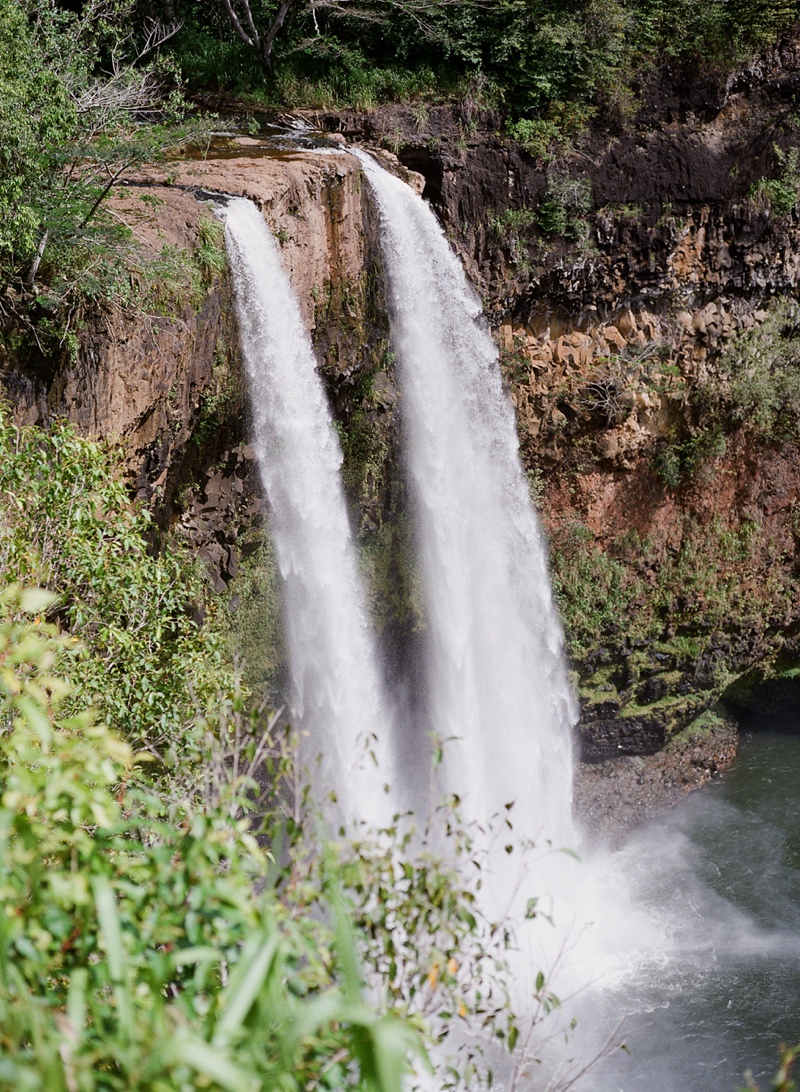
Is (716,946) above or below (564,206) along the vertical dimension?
below

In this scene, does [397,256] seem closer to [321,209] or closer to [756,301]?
[321,209]

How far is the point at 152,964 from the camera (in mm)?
2203

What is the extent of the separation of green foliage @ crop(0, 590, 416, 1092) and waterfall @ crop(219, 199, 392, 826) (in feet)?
20.9

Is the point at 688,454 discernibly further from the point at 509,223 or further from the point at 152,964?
the point at 152,964

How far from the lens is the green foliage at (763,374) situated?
14.0 meters

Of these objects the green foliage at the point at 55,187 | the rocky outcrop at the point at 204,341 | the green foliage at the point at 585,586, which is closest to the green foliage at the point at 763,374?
the green foliage at the point at 585,586

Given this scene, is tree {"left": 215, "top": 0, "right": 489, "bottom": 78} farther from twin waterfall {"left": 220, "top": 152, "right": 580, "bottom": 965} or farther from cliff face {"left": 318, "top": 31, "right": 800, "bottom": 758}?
twin waterfall {"left": 220, "top": 152, "right": 580, "bottom": 965}

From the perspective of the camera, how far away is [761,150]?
13367 millimetres

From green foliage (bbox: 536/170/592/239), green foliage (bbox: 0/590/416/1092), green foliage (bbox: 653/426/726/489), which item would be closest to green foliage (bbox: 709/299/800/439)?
green foliage (bbox: 653/426/726/489)

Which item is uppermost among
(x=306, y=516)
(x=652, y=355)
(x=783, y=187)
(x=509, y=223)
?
(x=783, y=187)

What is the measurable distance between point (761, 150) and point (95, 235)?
10.8 metres

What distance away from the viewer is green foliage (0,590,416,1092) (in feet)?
5.94

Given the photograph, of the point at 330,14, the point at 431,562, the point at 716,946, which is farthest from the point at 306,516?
the point at 330,14

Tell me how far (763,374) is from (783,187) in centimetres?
286
